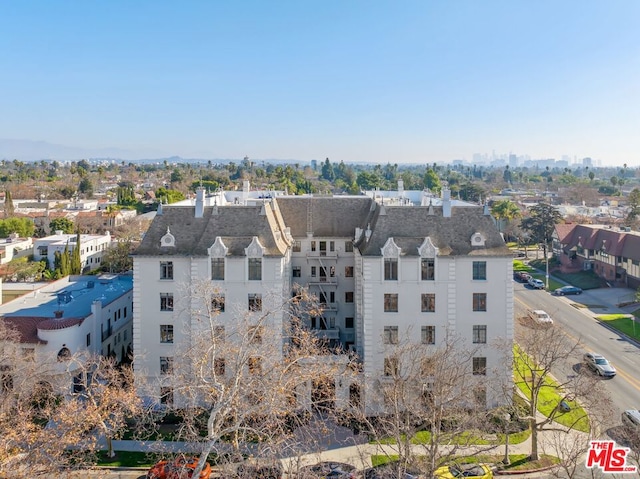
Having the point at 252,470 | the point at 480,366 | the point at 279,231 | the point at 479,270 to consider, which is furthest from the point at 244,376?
the point at 479,270

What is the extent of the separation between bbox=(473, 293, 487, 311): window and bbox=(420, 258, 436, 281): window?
334 cm

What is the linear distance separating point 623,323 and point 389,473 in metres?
45.5

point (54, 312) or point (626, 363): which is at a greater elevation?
point (54, 312)

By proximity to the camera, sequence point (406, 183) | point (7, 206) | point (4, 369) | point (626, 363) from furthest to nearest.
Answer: point (406, 183) < point (7, 206) < point (626, 363) < point (4, 369)

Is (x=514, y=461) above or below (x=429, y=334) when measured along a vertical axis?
below

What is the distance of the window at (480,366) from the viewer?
37.7 m

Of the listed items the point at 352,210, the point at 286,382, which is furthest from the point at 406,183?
the point at 286,382

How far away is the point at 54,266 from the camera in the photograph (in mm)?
79625

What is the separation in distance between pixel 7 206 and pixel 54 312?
261 feet

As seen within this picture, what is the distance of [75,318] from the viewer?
41.9 m

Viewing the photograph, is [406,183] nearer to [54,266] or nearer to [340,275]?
[54,266]

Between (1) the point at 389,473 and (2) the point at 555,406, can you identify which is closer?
(1) the point at 389,473

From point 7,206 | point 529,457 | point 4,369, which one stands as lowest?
point 529,457

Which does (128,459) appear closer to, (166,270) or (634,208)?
(166,270)
